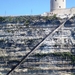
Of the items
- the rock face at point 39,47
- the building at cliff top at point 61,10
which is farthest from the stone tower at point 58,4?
the rock face at point 39,47

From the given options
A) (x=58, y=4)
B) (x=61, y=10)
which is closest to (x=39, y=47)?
(x=61, y=10)

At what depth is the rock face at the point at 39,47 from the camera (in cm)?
2748

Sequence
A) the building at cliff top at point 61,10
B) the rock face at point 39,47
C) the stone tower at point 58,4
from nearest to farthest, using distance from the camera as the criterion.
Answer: the rock face at point 39,47, the building at cliff top at point 61,10, the stone tower at point 58,4

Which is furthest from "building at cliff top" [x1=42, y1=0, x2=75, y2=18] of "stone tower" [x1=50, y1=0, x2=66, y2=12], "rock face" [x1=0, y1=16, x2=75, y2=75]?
"rock face" [x1=0, y1=16, x2=75, y2=75]

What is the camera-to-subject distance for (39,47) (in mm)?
28094

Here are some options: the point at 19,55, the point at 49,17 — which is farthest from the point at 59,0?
the point at 19,55

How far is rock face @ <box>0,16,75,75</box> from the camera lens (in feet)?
90.2

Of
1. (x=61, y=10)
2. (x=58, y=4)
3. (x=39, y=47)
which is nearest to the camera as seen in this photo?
(x=39, y=47)

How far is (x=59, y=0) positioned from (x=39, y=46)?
36.0ft

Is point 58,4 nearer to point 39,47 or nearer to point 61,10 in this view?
point 61,10

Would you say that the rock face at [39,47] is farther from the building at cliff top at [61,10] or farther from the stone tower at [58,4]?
the stone tower at [58,4]

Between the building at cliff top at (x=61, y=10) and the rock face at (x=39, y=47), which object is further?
the building at cliff top at (x=61, y=10)

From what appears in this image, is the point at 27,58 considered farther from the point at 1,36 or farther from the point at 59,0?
the point at 59,0

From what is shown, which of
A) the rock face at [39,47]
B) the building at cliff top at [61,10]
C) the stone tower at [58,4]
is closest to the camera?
the rock face at [39,47]
